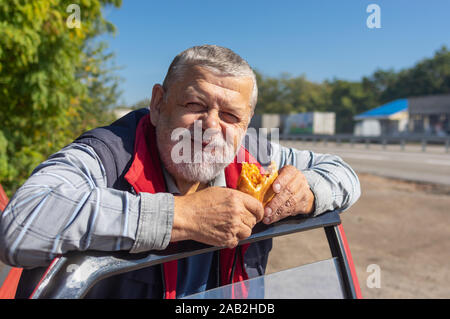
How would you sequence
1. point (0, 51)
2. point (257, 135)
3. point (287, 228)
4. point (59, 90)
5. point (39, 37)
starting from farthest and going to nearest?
point (59, 90)
point (39, 37)
point (0, 51)
point (257, 135)
point (287, 228)

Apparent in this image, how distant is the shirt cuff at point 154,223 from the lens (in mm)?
1028

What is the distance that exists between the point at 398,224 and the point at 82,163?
5.99m

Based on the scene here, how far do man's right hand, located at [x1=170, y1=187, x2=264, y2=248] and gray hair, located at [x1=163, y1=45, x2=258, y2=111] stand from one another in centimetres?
67

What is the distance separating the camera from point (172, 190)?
1701 mm

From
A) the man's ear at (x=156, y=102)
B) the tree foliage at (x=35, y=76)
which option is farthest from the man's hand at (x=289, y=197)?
the tree foliage at (x=35, y=76)

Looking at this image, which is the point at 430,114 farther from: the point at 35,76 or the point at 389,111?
the point at 35,76

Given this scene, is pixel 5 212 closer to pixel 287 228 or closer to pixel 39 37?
pixel 287 228

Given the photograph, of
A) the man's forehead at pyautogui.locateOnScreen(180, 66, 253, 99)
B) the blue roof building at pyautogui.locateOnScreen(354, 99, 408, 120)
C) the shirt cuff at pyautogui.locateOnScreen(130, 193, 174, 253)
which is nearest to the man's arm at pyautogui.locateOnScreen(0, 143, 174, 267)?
the shirt cuff at pyautogui.locateOnScreen(130, 193, 174, 253)

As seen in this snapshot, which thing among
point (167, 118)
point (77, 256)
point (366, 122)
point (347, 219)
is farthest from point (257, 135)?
point (366, 122)

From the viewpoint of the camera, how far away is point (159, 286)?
1.37 m

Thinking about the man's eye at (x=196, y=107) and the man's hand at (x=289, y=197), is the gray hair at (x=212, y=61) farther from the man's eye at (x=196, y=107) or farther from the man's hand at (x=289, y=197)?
the man's hand at (x=289, y=197)

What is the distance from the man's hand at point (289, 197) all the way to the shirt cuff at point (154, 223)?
0.31m

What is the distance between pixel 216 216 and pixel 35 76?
10.9 feet

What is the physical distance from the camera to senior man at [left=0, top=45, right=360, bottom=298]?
3.42ft
